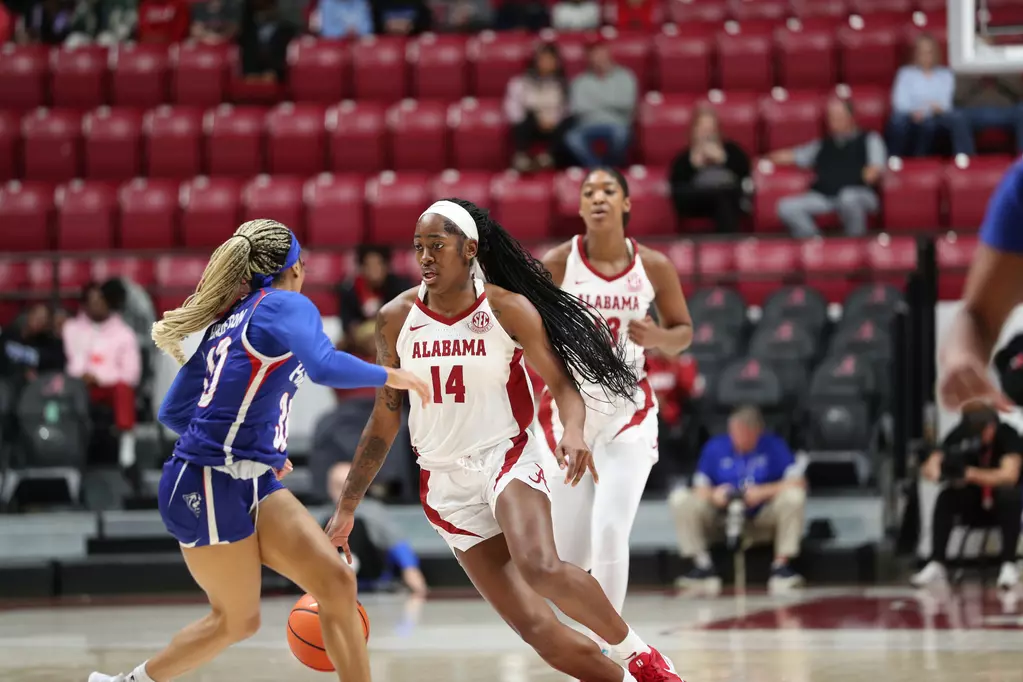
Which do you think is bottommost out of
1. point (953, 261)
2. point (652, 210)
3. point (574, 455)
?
point (574, 455)

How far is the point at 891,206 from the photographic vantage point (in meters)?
12.3

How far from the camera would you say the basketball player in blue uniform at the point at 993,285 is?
247 cm

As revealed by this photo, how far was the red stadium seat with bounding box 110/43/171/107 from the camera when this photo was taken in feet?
48.7

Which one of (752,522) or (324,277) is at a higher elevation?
(324,277)

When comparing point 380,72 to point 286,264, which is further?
point 380,72

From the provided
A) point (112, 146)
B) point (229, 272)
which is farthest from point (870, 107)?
point (229, 272)

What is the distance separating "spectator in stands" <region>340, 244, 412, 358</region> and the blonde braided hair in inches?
243

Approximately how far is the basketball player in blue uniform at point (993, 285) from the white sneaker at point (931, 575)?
8112 millimetres

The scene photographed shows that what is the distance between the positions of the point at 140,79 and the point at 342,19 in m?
2.14

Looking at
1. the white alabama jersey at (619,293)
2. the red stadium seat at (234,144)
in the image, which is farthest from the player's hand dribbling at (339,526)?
the red stadium seat at (234,144)

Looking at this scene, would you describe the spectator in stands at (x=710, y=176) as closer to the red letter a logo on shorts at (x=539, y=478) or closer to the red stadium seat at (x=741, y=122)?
the red stadium seat at (x=741, y=122)

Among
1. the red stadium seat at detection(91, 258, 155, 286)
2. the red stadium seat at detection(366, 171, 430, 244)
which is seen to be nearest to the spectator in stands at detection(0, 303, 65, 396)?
the red stadium seat at detection(91, 258, 155, 286)

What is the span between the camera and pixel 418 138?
44.7 feet

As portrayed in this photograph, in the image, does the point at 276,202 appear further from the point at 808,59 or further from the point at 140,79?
the point at 808,59
